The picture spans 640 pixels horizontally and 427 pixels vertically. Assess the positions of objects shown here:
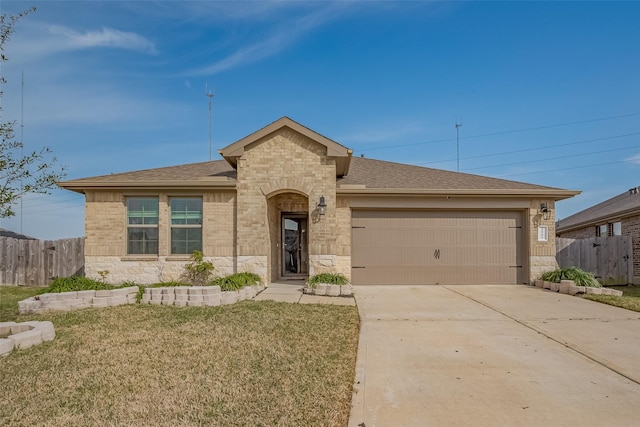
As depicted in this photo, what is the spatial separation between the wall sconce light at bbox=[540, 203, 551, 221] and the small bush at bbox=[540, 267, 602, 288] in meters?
1.67

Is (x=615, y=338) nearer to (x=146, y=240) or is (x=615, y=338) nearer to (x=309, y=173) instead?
(x=309, y=173)

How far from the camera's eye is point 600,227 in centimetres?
1789

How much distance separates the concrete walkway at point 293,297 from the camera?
9.52 meters

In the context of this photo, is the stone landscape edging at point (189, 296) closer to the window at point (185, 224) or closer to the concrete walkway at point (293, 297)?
the concrete walkway at point (293, 297)

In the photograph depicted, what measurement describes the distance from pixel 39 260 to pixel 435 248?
13.4 m

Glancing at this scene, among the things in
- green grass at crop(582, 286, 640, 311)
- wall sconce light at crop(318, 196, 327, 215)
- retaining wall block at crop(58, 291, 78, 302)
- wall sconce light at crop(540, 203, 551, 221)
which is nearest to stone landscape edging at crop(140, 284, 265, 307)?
retaining wall block at crop(58, 291, 78, 302)

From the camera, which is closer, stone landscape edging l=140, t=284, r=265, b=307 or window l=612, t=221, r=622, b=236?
stone landscape edging l=140, t=284, r=265, b=307

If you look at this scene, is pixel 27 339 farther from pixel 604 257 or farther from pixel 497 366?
pixel 604 257

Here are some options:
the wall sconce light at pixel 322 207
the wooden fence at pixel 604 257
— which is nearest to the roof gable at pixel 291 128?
the wall sconce light at pixel 322 207

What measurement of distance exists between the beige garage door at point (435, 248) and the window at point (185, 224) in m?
4.72

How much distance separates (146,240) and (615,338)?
1146 centimetres

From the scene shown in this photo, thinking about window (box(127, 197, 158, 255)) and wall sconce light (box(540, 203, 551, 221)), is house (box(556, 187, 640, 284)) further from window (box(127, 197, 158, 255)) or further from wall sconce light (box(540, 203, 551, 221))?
window (box(127, 197, 158, 255))

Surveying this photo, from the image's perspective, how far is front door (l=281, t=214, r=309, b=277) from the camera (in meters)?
15.1

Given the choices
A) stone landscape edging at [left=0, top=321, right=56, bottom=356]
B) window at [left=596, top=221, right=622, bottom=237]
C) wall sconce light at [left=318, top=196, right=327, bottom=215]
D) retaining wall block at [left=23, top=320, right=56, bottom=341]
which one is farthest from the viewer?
window at [left=596, top=221, right=622, bottom=237]
